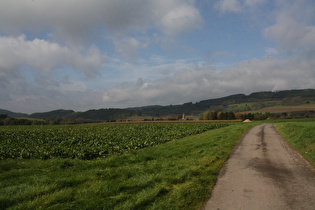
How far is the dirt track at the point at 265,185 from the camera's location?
5953mm

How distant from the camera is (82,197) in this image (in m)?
6.35

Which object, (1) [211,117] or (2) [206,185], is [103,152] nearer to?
(2) [206,185]

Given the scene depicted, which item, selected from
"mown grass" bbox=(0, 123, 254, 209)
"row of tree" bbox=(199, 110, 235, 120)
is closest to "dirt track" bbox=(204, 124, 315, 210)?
"mown grass" bbox=(0, 123, 254, 209)

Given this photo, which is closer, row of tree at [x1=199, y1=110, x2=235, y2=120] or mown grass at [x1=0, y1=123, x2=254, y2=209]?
mown grass at [x1=0, y1=123, x2=254, y2=209]

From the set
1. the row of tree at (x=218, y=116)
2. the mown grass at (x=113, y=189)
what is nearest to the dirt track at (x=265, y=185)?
the mown grass at (x=113, y=189)

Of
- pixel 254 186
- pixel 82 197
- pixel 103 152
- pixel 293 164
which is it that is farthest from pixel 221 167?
pixel 103 152

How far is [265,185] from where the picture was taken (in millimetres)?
7559

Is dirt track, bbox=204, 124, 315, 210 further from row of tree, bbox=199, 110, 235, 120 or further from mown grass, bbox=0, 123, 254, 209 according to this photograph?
row of tree, bbox=199, 110, 235, 120

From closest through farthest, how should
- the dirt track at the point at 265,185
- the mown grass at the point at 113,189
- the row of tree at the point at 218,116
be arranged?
1. the mown grass at the point at 113,189
2. the dirt track at the point at 265,185
3. the row of tree at the point at 218,116

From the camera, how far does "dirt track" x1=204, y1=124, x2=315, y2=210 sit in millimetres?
5953

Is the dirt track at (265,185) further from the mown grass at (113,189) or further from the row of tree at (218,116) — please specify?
the row of tree at (218,116)

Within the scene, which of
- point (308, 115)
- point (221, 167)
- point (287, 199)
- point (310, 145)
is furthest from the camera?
point (308, 115)

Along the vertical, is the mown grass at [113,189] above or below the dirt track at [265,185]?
above

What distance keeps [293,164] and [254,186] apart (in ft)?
16.3
